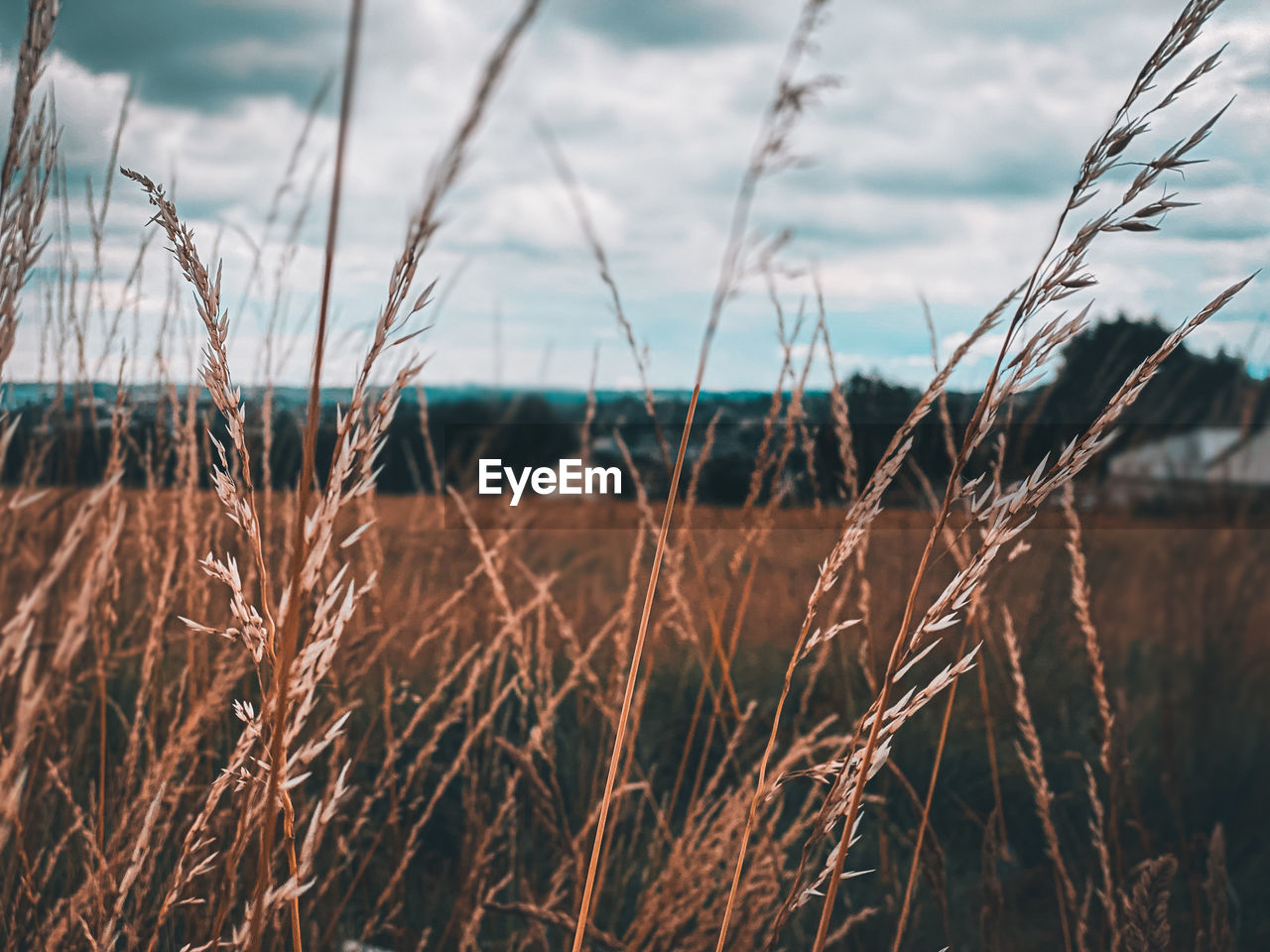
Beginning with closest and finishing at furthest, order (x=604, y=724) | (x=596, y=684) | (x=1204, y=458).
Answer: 1. (x=596, y=684)
2. (x=604, y=724)
3. (x=1204, y=458)

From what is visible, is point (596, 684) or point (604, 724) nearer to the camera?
point (596, 684)

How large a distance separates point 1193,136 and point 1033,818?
225 cm

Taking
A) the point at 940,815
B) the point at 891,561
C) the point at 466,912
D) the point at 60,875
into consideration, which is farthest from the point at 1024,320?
the point at 891,561

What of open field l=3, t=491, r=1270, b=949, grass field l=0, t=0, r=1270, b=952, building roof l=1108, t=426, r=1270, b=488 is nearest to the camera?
grass field l=0, t=0, r=1270, b=952

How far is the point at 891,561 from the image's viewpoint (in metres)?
3.28

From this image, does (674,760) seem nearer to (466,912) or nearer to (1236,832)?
(466,912)

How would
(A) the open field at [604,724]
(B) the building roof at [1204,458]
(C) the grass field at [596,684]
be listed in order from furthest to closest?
(B) the building roof at [1204,458] → (A) the open field at [604,724] → (C) the grass field at [596,684]

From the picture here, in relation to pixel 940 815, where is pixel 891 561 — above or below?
above

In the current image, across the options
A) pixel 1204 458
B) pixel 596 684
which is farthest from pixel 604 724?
pixel 1204 458

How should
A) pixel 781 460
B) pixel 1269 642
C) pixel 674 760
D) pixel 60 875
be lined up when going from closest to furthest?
pixel 781 460 → pixel 60 875 → pixel 674 760 → pixel 1269 642

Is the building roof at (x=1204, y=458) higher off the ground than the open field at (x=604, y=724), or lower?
higher

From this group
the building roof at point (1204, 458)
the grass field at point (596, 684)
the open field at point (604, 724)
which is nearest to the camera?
the grass field at point (596, 684)

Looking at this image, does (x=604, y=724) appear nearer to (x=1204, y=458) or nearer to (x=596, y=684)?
(x=596, y=684)

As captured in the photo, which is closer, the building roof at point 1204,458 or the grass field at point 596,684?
the grass field at point 596,684
